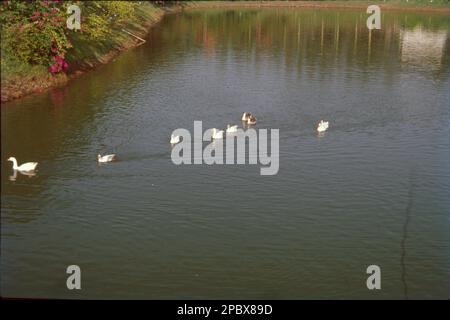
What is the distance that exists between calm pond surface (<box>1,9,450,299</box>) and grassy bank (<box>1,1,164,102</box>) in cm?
154

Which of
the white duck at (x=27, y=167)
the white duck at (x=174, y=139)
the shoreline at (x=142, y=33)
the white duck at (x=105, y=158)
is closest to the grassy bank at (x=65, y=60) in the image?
the shoreline at (x=142, y=33)

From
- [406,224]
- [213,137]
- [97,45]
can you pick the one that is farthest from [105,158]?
[97,45]

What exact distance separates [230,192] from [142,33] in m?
48.7

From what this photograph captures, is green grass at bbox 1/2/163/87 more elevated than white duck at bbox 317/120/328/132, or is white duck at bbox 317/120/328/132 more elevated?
green grass at bbox 1/2/163/87

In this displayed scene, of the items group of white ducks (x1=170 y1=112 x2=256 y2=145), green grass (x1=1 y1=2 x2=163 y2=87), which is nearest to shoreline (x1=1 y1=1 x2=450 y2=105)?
green grass (x1=1 y1=2 x2=163 y2=87)

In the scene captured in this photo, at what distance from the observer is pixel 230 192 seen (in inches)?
1061

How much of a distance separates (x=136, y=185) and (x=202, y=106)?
13.8 meters

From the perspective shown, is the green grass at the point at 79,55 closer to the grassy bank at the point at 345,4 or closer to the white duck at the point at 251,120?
the white duck at the point at 251,120

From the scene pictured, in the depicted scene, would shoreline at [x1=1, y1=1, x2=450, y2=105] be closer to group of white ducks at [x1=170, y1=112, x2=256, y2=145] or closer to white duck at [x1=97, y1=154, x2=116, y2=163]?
white duck at [x1=97, y1=154, x2=116, y2=163]

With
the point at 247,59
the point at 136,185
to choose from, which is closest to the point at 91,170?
the point at 136,185

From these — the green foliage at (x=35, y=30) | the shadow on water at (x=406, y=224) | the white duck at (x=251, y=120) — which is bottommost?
the shadow on water at (x=406, y=224)

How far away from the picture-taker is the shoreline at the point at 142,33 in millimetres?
40875

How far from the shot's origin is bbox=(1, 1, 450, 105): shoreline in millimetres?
40875

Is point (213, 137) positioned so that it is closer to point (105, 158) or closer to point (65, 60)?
point (105, 158)
